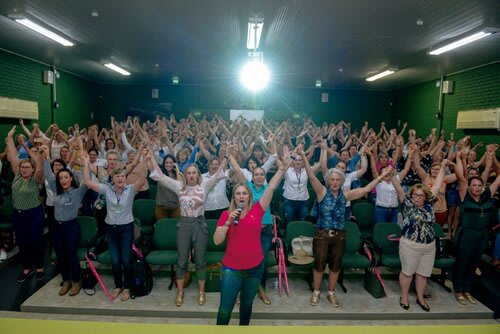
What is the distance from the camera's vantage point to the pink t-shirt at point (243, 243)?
3064mm

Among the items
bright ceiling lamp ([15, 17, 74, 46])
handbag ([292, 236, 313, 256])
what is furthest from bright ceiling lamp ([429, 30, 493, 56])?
bright ceiling lamp ([15, 17, 74, 46])

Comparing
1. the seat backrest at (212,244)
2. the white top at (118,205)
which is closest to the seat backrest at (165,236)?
the seat backrest at (212,244)

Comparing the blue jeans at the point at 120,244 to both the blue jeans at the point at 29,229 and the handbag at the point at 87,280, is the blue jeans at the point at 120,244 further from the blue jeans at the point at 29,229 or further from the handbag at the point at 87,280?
the blue jeans at the point at 29,229

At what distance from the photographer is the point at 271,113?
55.2ft

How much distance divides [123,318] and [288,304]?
2024mm

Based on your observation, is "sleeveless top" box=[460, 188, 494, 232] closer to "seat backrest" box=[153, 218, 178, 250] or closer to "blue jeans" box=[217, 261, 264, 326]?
→ "blue jeans" box=[217, 261, 264, 326]

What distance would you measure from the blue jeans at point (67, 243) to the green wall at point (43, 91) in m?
6.08

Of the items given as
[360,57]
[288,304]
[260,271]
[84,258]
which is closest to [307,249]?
[288,304]

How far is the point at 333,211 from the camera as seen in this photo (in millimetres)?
4367

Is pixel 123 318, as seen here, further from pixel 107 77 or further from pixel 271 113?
pixel 271 113

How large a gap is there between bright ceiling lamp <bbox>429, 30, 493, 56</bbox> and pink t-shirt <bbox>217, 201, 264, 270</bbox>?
5730mm

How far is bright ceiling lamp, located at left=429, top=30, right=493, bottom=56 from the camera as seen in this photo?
20.9 feet

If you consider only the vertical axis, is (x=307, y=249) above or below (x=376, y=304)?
above

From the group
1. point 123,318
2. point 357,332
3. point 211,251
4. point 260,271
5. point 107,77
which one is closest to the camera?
point 357,332
